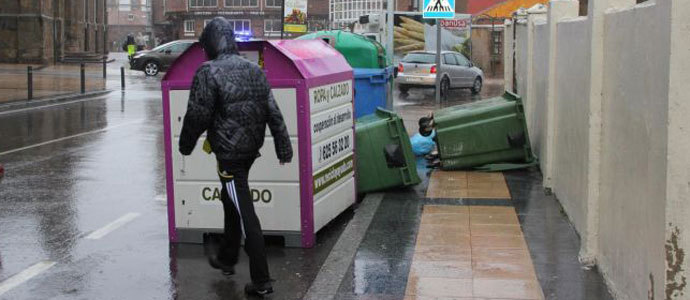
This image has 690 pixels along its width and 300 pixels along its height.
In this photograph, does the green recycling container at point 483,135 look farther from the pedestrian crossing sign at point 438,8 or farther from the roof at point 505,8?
the roof at point 505,8

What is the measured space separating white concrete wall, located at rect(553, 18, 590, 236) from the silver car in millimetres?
20371

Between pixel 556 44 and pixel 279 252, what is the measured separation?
3969mm

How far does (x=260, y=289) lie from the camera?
5898mm

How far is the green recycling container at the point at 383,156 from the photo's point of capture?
9.35 metres

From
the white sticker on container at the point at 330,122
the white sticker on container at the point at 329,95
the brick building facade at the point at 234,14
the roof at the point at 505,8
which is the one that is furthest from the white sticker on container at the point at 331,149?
the brick building facade at the point at 234,14

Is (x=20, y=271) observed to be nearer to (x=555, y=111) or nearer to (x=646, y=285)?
(x=646, y=285)

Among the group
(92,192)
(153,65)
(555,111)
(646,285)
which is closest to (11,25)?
(153,65)

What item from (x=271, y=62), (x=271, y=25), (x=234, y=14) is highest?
(x=234, y=14)

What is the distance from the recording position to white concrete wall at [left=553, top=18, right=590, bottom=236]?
285 inches

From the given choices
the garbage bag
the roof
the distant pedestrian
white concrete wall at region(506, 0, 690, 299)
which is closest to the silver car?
the roof

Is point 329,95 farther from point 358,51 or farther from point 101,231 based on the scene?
point 358,51

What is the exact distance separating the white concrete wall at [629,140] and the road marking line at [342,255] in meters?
1.82

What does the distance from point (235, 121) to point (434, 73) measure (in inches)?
955

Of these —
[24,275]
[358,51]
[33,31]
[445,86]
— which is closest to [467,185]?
[358,51]
